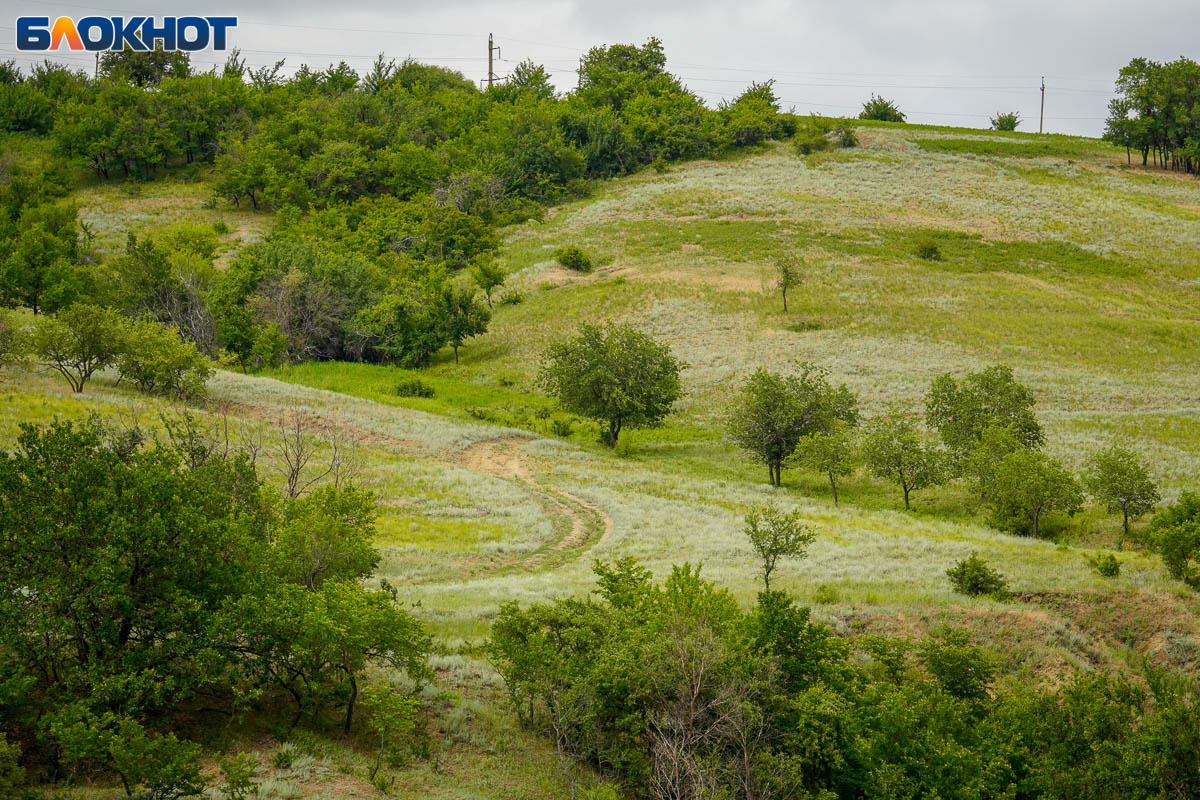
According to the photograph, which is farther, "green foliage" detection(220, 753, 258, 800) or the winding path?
the winding path

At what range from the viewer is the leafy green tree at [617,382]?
1752 inches

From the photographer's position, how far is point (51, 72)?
111 m

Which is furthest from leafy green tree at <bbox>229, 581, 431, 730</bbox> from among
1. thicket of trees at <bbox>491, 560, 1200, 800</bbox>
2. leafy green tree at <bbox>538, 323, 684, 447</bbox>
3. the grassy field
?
leafy green tree at <bbox>538, 323, 684, 447</bbox>

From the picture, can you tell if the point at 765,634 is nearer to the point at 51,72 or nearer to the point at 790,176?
the point at 790,176

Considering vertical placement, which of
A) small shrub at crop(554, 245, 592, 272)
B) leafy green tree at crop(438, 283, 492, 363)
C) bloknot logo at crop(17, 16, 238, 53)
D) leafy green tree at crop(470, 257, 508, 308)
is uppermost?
bloknot logo at crop(17, 16, 238, 53)

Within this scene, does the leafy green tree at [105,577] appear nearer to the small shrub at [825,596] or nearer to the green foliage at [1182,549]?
the small shrub at [825,596]

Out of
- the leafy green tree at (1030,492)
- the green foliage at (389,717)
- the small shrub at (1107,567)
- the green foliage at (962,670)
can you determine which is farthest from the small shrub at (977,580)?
the green foliage at (389,717)

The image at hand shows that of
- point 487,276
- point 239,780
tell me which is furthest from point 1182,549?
point 487,276

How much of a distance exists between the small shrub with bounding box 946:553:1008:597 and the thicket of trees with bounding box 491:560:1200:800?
5.46m

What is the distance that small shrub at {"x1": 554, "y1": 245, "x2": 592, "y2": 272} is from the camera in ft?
254

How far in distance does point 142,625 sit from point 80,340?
1119 inches

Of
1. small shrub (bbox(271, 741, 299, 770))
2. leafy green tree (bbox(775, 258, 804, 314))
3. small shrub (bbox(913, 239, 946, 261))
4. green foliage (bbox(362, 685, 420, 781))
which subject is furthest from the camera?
small shrub (bbox(913, 239, 946, 261))

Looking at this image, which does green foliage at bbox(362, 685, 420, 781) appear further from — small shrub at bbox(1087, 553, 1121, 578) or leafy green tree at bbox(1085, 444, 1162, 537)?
leafy green tree at bbox(1085, 444, 1162, 537)

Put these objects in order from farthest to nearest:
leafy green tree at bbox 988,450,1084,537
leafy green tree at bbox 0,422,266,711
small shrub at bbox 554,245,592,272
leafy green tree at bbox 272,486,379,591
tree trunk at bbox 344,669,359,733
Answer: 1. small shrub at bbox 554,245,592,272
2. leafy green tree at bbox 988,450,1084,537
3. leafy green tree at bbox 272,486,379,591
4. tree trunk at bbox 344,669,359,733
5. leafy green tree at bbox 0,422,266,711
